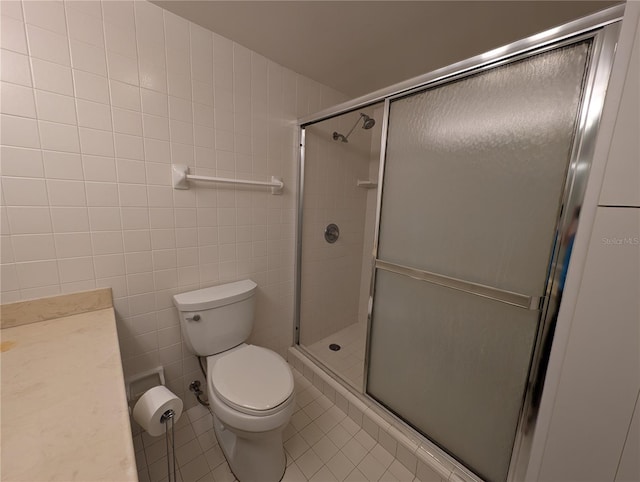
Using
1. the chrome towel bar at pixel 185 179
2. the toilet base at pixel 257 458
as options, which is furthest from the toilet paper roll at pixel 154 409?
the chrome towel bar at pixel 185 179

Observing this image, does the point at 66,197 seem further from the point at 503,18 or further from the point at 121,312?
the point at 503,18

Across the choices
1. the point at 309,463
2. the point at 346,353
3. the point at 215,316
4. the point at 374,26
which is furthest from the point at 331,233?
the point at 309,463

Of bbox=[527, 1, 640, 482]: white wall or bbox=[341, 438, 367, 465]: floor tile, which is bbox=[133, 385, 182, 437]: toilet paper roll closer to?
→ bbox=[341, 438, 367, 465]: floor tile

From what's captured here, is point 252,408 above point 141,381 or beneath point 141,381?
above

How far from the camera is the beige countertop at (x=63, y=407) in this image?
0.46m

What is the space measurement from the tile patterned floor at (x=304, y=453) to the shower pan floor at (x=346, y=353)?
25cm

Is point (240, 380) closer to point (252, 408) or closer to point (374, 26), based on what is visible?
point (252, 408)

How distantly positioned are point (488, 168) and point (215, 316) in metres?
1.35

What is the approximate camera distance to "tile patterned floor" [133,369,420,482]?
1138mm

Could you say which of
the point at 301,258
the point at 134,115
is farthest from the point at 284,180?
the point at 134,115

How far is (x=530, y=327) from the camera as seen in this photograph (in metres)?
0.86

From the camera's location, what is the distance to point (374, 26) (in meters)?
1.17

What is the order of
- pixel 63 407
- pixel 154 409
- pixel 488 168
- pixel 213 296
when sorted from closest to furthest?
pixel 63 407 → pixel 154 409 → pixel 488 168 → pixel 213 296

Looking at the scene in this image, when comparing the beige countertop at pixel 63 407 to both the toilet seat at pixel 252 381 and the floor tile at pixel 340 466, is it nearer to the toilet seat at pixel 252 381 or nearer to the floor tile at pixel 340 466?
the toilet seat at pixel 252 381
